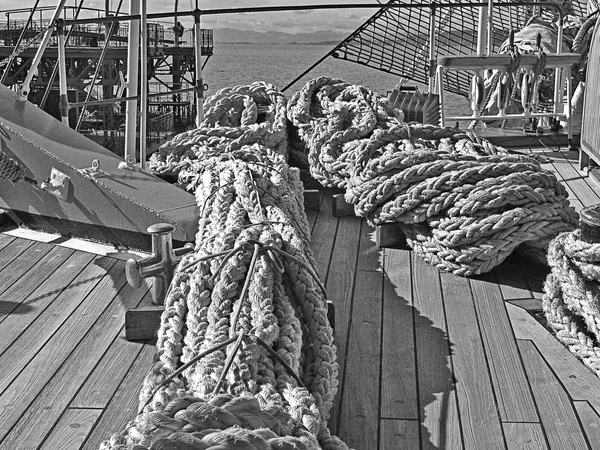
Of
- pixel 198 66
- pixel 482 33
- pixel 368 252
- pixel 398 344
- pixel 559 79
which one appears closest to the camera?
pixel 398 344

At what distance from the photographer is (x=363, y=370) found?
8.20ft

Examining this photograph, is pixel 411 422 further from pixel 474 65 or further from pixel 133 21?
pixel 474 65

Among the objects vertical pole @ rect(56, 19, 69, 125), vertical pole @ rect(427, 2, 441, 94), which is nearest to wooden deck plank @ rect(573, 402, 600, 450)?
vertical pole @ rect(56, 19, 69, 125)

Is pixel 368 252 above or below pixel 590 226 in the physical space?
below

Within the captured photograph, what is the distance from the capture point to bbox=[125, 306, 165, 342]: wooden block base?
108 inches

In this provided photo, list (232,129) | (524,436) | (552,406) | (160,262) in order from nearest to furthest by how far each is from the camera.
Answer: (524,436) → (552,406) → (160,262) → (232,129)

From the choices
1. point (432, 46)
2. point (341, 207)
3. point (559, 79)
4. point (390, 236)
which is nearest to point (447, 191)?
point (390, 236)

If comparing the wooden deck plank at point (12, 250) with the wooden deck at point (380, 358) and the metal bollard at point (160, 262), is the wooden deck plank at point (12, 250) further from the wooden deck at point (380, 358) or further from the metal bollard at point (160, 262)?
the metal bollard at point (160, 262)

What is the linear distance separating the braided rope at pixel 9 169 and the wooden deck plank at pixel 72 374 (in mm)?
844

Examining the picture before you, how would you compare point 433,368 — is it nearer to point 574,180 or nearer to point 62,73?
point 62,73

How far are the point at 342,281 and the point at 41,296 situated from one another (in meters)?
1.04

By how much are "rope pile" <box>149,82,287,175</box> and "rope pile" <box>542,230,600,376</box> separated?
1.83 m

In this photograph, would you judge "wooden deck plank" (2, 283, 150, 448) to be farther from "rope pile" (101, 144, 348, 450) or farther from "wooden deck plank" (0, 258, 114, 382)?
"rope pile" (101, 144, 348, 450)

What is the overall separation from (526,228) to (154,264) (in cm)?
129
